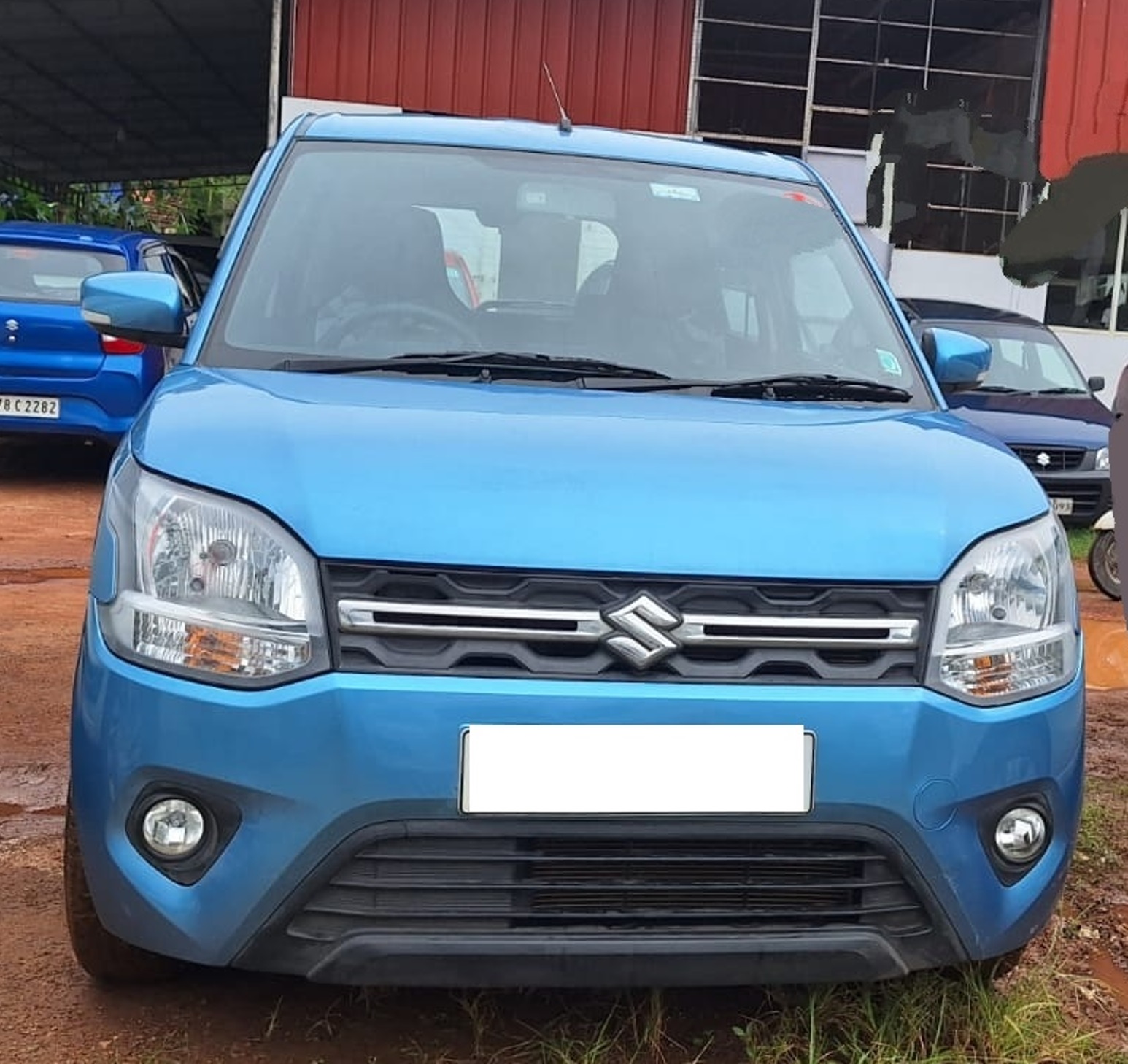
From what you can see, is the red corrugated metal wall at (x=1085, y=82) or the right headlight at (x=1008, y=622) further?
the red corrugated metal wall at (x=1085, y=82)

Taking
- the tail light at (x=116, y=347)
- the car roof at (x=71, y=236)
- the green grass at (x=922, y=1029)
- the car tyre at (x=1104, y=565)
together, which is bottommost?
the car tyre at (x=1104, y=565)

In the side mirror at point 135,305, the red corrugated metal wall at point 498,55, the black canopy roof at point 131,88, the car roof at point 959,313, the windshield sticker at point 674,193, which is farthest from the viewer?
the black canopy roof at point 131,88

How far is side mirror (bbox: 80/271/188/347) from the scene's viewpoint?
9.39 feet

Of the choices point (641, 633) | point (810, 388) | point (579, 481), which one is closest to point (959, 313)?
point (810, 388)

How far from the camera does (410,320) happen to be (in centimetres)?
268

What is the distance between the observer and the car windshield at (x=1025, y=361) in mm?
9031

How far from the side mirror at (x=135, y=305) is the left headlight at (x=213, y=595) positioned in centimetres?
104

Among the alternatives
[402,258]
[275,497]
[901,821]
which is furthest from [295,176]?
[901,821]

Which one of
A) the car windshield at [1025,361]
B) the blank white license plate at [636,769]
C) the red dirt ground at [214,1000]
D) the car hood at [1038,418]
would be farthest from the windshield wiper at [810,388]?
the car windshield at [1025,361]

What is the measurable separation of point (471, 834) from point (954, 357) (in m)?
1.90

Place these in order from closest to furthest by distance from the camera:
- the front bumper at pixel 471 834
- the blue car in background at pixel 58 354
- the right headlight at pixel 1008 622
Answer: the front bumper at pixel 471 834
the right headlight at pixel 1008 622
the blue car in background at pixel 58 354

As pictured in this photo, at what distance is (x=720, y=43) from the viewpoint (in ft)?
41.1

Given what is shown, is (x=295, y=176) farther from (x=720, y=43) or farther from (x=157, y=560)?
(x=720, y=43)

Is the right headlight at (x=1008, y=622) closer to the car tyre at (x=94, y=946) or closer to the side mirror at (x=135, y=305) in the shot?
the car tyre at (x=94, y=946)
